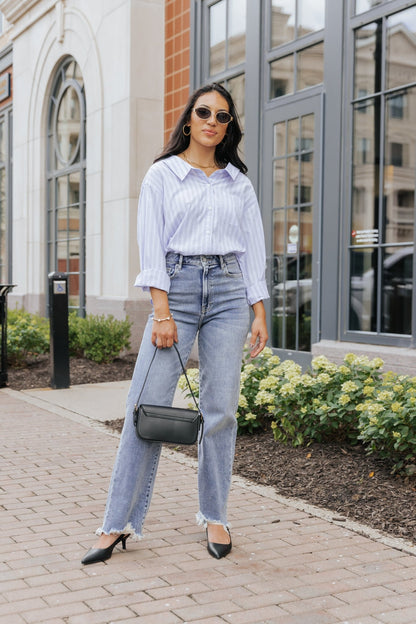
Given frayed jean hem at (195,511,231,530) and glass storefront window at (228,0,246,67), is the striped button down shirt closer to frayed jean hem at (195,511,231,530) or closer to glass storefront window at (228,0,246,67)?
frayed jean hem at (195,511,231,530)

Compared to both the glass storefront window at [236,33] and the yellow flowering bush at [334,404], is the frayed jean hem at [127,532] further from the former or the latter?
the glass storefront window at [236,33]

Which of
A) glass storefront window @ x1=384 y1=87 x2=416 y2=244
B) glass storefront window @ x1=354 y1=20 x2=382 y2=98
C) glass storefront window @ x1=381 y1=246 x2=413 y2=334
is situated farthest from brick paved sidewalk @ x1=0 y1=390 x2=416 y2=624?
glass storefront window @ x1=354 y1=20 x2=382 y2=98

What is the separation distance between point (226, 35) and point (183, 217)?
7.18 meters

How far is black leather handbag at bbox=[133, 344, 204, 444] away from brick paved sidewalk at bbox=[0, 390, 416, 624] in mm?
562

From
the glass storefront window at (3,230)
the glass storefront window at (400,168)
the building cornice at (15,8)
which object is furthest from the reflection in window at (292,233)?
the glass storefront window at (3,230)

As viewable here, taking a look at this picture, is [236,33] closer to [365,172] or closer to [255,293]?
[365,172]

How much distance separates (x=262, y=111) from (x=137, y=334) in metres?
3.83

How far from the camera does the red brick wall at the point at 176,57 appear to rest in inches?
426

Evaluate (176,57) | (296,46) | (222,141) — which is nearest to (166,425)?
(222,141)

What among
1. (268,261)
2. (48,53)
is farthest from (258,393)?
(48,53)

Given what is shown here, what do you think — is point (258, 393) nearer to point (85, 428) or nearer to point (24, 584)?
point (85, 428)

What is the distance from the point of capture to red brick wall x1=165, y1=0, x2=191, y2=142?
1083 cm

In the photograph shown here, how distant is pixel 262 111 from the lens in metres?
9.05

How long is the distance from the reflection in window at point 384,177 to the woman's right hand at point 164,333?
4.06 meters
